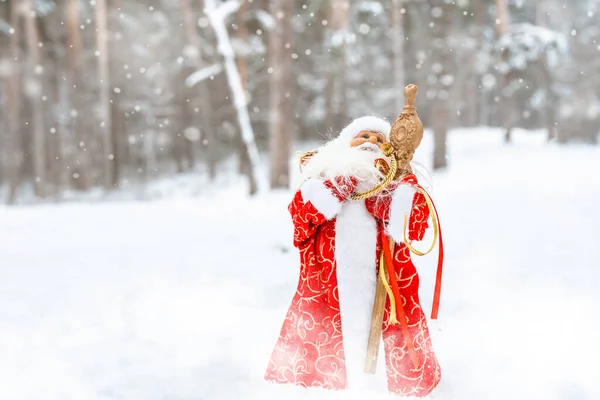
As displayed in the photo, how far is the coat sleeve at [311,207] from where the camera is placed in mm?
2711

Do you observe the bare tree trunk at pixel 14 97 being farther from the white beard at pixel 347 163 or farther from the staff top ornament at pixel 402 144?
the staff top ornament at pixel 402 144

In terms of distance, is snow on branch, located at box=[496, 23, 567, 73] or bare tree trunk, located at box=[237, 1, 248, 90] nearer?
bare tree trunk, located at box=[237, 1, 248, 90]

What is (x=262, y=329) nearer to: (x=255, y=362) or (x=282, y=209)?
(x=255, y=362)

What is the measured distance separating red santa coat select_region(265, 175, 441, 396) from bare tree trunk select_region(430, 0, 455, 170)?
9499mm

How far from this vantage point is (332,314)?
2840 millimetres

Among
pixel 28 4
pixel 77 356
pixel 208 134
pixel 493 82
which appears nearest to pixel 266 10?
pixel 208 134

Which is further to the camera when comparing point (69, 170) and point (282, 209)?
point (69, 170)

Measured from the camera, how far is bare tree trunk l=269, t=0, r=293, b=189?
10.0m

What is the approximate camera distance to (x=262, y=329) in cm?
400

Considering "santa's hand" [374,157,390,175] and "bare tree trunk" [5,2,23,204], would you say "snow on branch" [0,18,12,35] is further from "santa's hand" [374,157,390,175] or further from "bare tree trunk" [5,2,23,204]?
"santa's hand" [374,157,390,175]

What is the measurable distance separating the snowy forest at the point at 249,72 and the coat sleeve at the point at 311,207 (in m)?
7.65

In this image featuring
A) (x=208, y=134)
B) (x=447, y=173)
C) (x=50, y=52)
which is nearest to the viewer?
(x=447, y=173)

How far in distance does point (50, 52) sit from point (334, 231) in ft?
70.1

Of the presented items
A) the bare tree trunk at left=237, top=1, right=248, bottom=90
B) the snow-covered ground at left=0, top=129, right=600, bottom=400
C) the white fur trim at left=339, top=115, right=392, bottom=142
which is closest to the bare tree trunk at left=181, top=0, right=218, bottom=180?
the bare tree trunk at left=237, top=1, right=248, bottom=90
